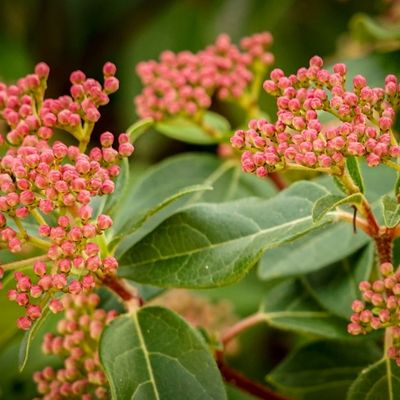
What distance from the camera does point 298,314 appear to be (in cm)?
190

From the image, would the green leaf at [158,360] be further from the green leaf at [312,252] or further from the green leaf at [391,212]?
the green leaf at [391,212]

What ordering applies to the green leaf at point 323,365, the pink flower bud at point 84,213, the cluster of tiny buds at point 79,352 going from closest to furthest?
1. the pink flower bud at point 84,213
2. the cluster of tiny buds at point 79,352
3. the green leaf at point 323,365

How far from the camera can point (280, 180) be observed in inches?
89.0

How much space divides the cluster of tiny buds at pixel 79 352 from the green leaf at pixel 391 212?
0.67 meters

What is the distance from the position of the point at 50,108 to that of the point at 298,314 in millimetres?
824

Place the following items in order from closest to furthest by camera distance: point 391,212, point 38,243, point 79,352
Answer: point 391,212 → point 38,243 → point 79,352

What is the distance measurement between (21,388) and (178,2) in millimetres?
2604

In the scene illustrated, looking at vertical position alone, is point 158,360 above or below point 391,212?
below

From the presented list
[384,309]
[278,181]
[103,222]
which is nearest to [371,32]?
[278,181]

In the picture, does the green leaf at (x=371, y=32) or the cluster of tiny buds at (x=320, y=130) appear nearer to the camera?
the cluster of tiny buds at (x=320, y=130)

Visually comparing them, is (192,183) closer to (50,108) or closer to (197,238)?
(197,238)

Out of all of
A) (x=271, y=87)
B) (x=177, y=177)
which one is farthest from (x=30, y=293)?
(x=177, y=177)

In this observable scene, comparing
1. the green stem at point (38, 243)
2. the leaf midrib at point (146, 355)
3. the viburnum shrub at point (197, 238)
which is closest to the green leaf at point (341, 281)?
the viburnum shrub at point (197, 238)

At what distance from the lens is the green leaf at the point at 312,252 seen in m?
1.80
